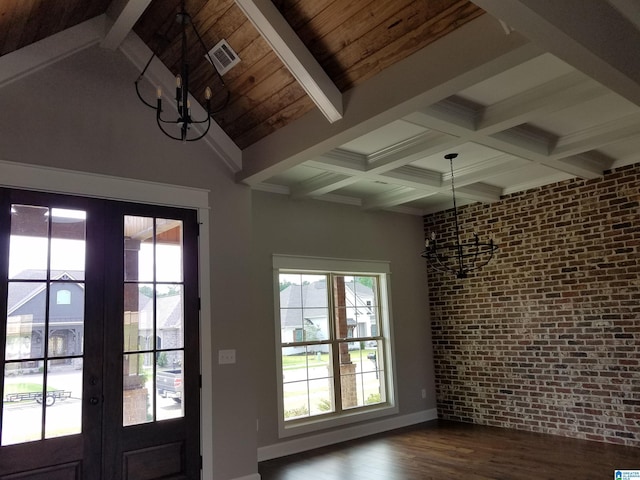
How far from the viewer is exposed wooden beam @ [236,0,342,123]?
334 centimetres

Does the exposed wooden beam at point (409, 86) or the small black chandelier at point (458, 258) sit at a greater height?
the exposed wooden beam at point (409, 86)

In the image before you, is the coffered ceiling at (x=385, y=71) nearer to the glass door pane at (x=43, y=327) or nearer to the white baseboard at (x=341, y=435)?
the glass door pane at (x=43, y=327)

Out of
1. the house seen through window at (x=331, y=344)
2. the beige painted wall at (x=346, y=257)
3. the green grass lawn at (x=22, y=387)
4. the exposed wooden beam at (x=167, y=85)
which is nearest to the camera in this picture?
the green grass lawn at (x=22, y=387)

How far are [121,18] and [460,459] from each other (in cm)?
495

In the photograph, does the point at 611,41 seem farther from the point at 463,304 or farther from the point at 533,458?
the point at 463,304

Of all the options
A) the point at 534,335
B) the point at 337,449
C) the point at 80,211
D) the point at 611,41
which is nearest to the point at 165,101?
the point at 80,211

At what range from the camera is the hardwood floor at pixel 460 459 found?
4484 millimetres

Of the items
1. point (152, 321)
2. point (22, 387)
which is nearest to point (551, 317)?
point (152, 321)

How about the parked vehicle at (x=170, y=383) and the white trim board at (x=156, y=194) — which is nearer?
the white trim board at (x=156, y=194)

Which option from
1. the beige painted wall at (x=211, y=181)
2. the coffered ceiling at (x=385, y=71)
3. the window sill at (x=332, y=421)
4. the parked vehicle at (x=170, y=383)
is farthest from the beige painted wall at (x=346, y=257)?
the parked vehicle at (x=170, y=383)

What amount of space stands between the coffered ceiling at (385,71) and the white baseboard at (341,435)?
2.92 meters

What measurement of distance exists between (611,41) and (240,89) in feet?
8.71

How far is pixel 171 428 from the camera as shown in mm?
3861

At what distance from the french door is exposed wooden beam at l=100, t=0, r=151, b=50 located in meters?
1.28
